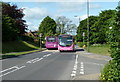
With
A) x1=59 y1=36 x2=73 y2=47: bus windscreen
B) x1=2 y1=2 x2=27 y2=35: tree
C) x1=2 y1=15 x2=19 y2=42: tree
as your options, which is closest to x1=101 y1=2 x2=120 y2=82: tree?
x1=59 y1=36 x2=73 y2=47: bus windscreen

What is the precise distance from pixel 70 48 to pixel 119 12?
3087 cm

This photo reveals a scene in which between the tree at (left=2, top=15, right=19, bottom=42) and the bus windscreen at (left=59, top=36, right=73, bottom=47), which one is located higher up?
the tree at (left=2, top=15, right=19, bottom=42)

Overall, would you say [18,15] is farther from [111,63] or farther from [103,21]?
[111,63]

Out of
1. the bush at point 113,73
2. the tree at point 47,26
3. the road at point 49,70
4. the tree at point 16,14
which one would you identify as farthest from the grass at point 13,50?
the tree at point 47,26

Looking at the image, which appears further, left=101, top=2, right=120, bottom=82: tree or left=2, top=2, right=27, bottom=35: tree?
left=2, top=2, right=27, bottom=35: tree

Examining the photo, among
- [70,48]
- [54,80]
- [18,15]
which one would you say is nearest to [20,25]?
[18,15]

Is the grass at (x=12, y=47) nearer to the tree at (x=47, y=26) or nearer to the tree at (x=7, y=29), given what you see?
the tree at (x=7, y=29)

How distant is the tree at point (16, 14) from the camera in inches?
2090

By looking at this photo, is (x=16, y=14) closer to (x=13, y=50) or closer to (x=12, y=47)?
(x=12, y=47)

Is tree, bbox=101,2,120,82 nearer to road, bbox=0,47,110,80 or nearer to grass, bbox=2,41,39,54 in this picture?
road, bbox=0,47,110,80

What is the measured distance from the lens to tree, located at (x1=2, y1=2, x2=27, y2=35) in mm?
53094

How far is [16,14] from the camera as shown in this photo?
184 ft

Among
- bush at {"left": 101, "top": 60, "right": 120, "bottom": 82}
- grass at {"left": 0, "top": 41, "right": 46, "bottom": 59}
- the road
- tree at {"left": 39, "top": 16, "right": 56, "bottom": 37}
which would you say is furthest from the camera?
tree at {"left": 39, "top": 16, "right": 56, "bottom": 37}

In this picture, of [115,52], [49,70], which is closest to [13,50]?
[49,70]
